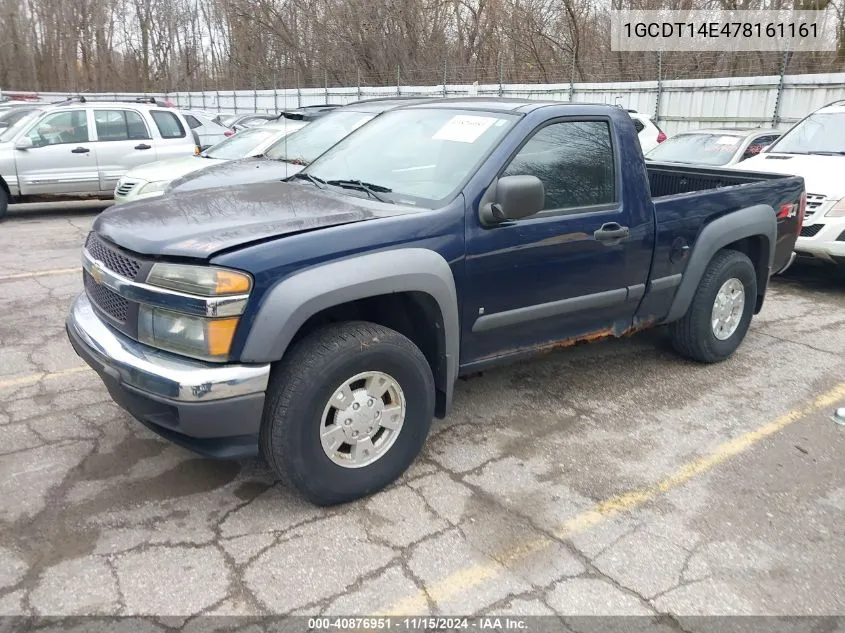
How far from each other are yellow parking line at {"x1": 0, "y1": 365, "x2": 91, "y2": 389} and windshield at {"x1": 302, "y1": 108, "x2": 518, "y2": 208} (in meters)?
2.06

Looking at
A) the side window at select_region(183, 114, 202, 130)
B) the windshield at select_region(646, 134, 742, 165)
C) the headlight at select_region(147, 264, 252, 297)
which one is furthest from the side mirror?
the side window at select_region(183, 114, 202, 130)

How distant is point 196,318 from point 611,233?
7.73 feet

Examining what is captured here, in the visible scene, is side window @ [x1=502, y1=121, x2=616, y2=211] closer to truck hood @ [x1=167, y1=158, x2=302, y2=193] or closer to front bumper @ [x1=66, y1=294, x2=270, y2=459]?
front bumper @ [x1=66, y1=294, x2=270, y2=459]

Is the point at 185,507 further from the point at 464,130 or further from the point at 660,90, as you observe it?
→ the point at 660,90

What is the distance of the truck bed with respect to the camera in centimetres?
562

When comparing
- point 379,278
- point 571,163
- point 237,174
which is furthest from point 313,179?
point 237,174

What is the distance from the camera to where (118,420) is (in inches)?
158

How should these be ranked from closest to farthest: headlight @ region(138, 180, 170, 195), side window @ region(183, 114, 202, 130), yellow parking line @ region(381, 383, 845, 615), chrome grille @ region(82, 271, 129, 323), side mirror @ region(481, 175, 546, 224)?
1. yellow parking line @ region(381, 383, 845, 615)
2. chrome grille @ region(82, 271, 129, 323)
3. side mirror @ region(481, 175, 546, 224)
4. headlight @ region(138, 180, 170, 195)
5. side window @ region(183, 114, 202, 130)

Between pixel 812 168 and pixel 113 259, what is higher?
pixel 812 168

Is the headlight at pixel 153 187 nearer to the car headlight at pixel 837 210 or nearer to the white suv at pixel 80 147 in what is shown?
the white suv at pixel 80 147

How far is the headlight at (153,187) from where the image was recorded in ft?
28.8

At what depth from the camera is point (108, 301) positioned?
3.25 metres

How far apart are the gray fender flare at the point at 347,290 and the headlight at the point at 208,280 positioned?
12 cm

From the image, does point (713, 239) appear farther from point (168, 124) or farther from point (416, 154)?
point (168, 124)
